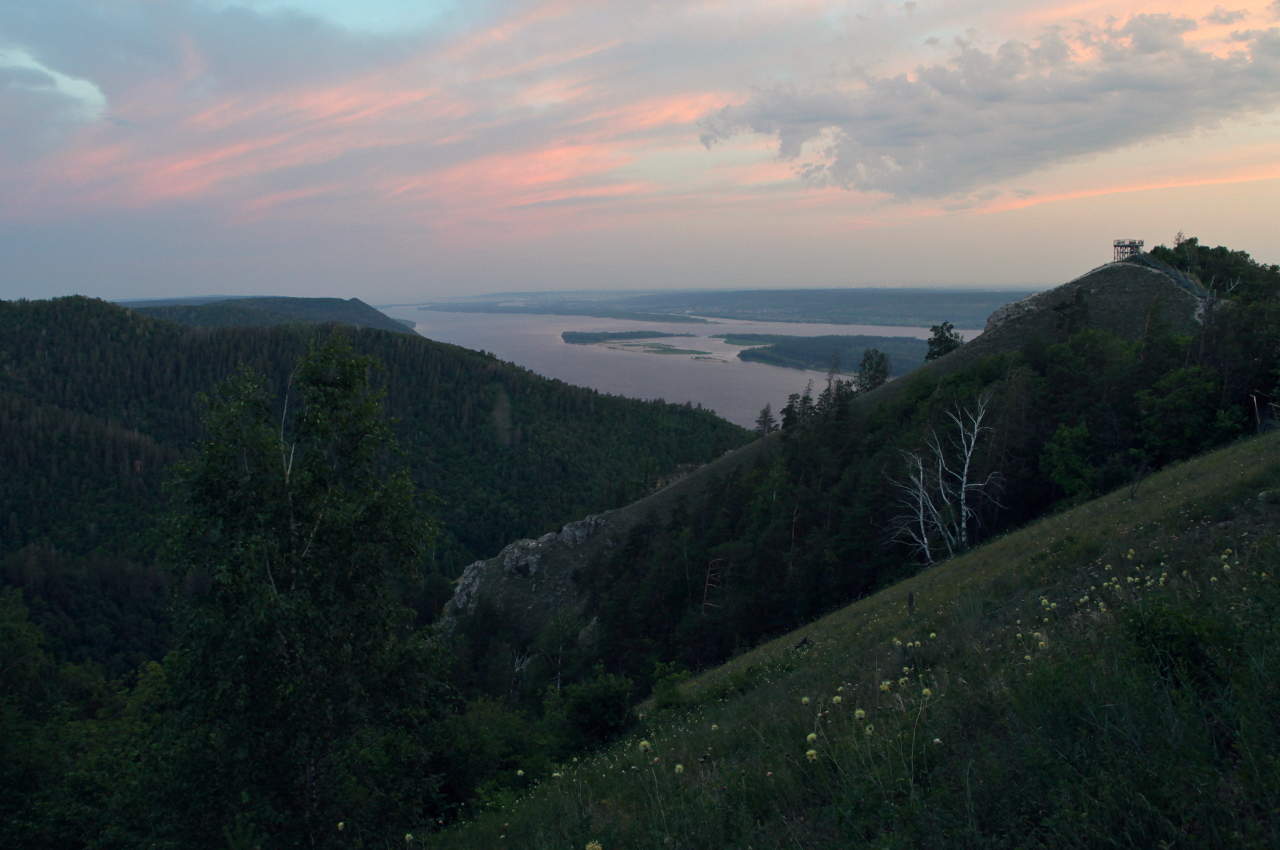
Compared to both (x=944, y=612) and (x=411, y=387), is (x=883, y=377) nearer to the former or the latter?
(x=944, y=612)

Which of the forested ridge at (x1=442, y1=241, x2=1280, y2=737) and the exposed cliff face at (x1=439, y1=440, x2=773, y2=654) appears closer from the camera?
the forested ridge at (x1=442, y1=241, x2=1280, y2=737)

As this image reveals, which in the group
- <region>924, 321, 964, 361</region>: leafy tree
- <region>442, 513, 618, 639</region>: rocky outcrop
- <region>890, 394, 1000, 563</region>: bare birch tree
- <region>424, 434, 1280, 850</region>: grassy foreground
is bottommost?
<region>442, 513, 618, 639</region>: rocky outcrop

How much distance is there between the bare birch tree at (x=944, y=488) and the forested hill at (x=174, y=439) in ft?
139

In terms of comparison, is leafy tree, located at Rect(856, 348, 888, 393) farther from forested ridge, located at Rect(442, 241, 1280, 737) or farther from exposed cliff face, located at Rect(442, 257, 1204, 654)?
forested ridge, located at Rect(442, 241, 1280, 737)

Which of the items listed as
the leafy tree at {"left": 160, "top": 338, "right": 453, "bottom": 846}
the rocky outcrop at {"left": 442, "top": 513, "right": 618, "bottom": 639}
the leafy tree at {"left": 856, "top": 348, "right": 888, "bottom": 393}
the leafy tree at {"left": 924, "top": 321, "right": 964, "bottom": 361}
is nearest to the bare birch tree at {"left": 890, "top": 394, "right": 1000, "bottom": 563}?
the leafy tree at {"left": 160, "top": 338, "right": 453, "bottom": 846}

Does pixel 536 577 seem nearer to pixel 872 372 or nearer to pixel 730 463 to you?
pixel 730 463

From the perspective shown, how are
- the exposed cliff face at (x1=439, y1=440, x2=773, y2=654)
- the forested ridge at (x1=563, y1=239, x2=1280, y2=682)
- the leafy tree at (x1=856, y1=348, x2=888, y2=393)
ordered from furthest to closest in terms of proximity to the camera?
the leafy tree at (x1=856, y1=348, x2=888, y2=393) → the exposed cliff face at (x1=439, y1=440, x2=773, y2=654) → the forested ridge at (x1=563, y1=239, x2=1280, y2=682)

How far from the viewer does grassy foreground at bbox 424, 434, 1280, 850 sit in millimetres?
3180

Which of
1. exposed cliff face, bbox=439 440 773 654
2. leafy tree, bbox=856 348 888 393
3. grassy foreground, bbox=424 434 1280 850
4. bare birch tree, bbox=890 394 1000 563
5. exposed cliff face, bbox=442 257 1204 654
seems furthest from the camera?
leafy tree, bbox=856 348 888 393

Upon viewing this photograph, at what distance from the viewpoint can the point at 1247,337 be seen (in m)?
22.5

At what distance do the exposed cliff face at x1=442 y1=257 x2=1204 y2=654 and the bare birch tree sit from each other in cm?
1315

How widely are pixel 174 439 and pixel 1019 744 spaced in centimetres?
14998

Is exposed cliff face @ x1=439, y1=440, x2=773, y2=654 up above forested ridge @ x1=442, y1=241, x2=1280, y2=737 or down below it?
below

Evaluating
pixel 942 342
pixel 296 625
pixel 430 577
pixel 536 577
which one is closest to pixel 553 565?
pixel 536 577
